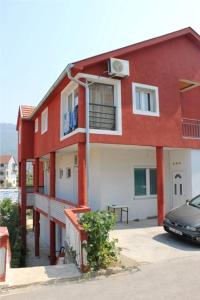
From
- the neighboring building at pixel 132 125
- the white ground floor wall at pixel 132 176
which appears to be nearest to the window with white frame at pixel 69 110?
the neighboring building at pixel 132 125

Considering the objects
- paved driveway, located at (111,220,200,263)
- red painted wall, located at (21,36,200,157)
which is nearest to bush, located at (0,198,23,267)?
red painted wall, located at (21,36,200,157)

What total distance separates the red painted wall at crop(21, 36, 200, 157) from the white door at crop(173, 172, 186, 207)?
1.87 metres

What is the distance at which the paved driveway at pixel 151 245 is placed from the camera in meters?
8.25

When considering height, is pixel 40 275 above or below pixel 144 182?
below

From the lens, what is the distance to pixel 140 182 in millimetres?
15062

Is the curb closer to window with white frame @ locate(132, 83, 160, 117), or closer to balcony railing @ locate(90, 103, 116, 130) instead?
balcony railing @ locate(90, 103, 116, 130)

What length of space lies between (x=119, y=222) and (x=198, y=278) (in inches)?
284

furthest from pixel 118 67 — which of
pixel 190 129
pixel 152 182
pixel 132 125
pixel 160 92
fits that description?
pixel 152 182

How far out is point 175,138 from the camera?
522 inches

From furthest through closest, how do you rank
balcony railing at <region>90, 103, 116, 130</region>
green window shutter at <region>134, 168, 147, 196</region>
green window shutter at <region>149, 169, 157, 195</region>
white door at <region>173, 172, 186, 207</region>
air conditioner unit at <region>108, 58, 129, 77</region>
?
1. green window shutter at <region>149, 169, 157, 195</region>
2. green window shutter at <region>134, 168, 147, 196</region>
3. white door at <region>173, 172, 186, 207</region>
4. balcony railing at <region>90, 103, 116, 130</region>
5. air conditioner unit at <region>108, 58, 129, 77</region>

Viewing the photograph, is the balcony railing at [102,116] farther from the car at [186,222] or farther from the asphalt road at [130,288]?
the asphalt road at [130,288]

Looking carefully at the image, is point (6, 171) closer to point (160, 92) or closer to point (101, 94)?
point (101, 94)

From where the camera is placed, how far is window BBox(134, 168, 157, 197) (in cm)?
1494

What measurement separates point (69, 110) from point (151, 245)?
23.2ft
